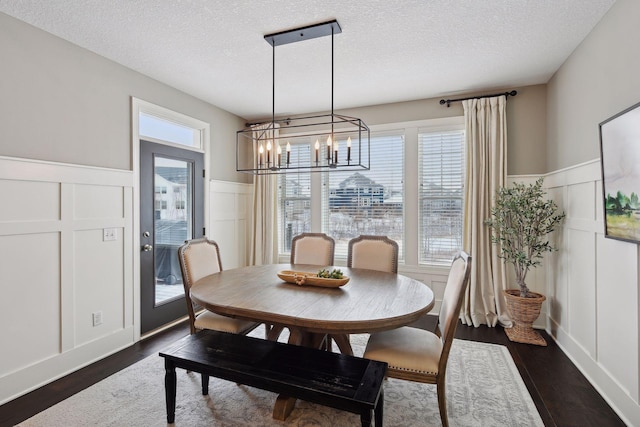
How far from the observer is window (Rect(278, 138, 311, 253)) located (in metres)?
4.68

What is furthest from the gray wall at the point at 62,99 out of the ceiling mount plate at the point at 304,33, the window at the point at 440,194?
the window at the point at 440,194

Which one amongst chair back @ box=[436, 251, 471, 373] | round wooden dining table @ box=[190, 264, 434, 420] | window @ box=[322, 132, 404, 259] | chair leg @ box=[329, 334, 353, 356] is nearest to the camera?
round wooden dining table @ box=[190, 264, 434, 420]

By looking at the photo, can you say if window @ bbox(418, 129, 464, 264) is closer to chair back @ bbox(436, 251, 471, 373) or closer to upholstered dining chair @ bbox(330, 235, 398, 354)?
upholstered dining chair @ bbox(330, 235, 398, 354)

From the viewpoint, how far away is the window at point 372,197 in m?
4.16

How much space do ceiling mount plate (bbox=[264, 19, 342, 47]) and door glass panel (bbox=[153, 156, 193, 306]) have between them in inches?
72.2

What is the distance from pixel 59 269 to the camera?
8.34 feet

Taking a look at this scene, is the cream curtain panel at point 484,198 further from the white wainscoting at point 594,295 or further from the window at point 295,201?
the window at point 295,201

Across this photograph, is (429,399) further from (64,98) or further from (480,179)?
(64,98)

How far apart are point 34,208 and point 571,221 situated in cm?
440

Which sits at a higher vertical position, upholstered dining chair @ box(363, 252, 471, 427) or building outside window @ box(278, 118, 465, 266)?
building outside window @ box(278, 118, 465, 266)

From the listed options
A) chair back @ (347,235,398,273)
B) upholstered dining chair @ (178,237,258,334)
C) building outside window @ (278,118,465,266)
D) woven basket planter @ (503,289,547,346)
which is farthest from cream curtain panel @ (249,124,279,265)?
woven basket planter @ (503,289,547,346)

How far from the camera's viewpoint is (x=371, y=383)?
156cm

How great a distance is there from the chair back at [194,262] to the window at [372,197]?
1.90 m

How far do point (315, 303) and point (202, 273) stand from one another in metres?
1.29
